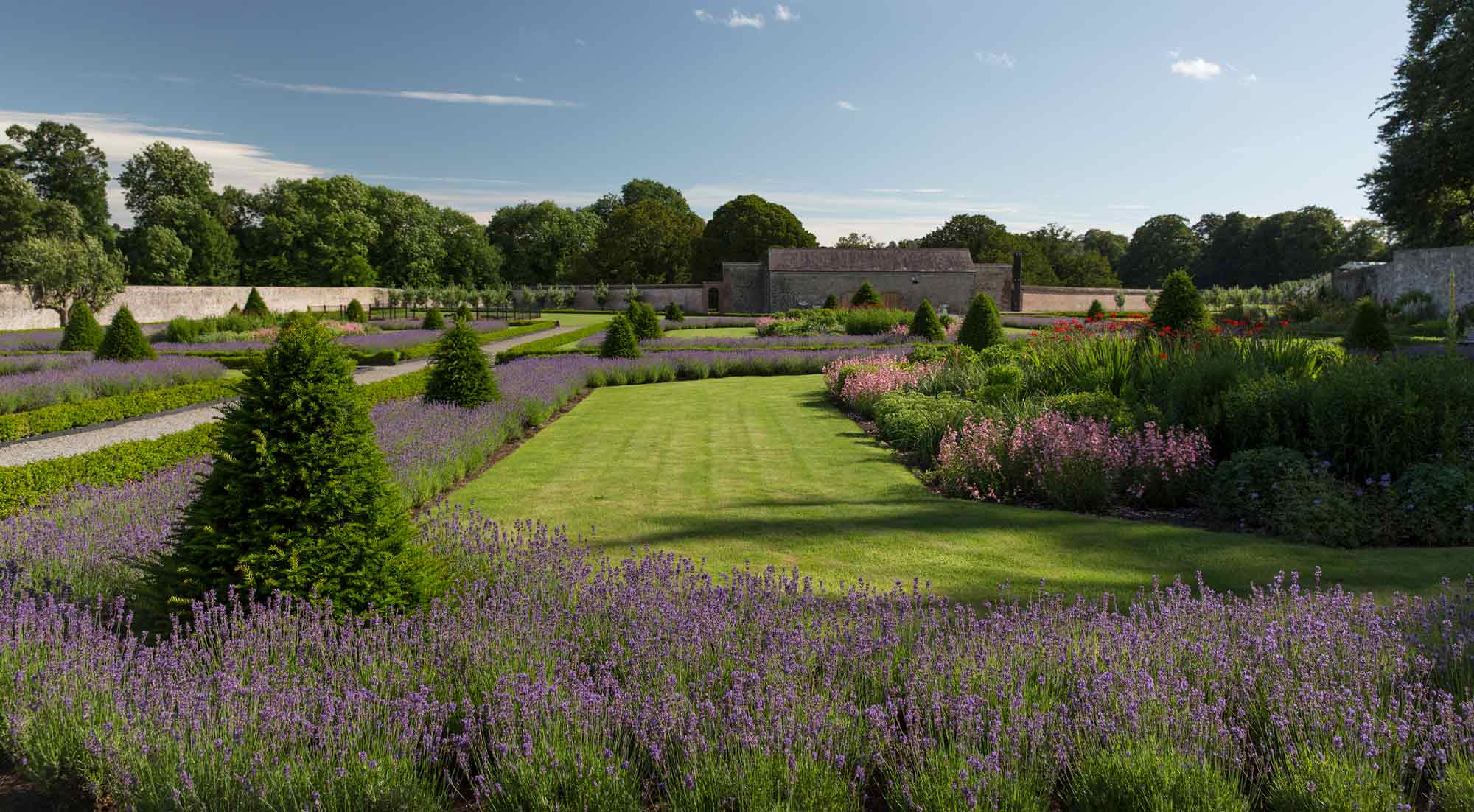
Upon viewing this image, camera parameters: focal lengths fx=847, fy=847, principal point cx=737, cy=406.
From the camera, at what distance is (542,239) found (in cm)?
7581

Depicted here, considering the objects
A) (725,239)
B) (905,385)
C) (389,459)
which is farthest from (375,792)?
(725,239)

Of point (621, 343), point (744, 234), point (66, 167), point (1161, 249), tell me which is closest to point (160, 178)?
point (66, 167)

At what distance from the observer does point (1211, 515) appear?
7094mm

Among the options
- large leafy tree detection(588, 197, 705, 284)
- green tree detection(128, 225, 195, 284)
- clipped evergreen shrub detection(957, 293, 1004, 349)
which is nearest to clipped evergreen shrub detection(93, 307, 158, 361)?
clipped evergreen shrub detection(957, 293, 1004, 349)

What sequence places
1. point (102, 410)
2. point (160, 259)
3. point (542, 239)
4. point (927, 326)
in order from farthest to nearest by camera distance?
point (542, 239) < point (160, 259) < point (927, 326) < point (102, 410)

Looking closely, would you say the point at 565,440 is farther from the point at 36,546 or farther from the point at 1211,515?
the point at 1211,515

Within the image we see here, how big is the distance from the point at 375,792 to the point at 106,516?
15.5ft

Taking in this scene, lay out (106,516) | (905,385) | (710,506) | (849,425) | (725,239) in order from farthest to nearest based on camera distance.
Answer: (725,239), (905,385), (849,425), (710,506), (106,516)

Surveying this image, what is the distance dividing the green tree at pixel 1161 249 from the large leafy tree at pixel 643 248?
4351 centimetres

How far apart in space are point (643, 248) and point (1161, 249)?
48.2 m

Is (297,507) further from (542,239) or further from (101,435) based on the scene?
(542,239)

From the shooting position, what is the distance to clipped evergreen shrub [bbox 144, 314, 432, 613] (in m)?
3.84

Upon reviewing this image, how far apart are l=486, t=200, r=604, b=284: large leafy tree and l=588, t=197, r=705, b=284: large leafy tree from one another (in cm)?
495

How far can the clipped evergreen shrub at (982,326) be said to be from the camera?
19094 mm
